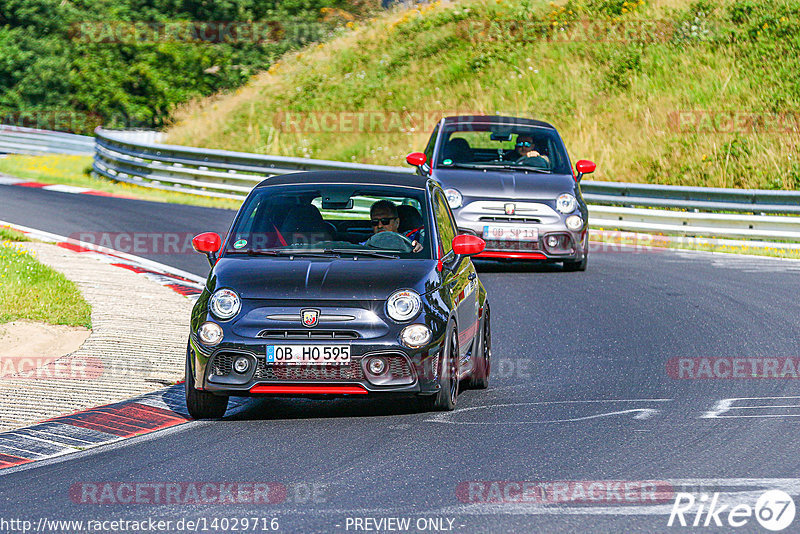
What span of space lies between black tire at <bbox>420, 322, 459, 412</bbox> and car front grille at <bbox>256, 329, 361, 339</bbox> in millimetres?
600

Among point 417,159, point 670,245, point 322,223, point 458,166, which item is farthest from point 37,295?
point 670,245

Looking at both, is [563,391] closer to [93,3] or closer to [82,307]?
[82,307]

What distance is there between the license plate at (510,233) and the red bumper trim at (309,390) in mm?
7831

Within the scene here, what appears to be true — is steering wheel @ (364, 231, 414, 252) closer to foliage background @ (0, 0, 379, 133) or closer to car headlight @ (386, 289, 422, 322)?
car headlight @ (386, 289, 422, 322)

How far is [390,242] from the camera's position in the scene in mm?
8648

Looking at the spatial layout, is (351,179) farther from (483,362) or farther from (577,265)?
(577,265)

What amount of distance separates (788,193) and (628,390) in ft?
→ 38.2

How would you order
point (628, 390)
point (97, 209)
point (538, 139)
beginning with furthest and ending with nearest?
point (97, 209) < point (538, 139) < point (628, 390)

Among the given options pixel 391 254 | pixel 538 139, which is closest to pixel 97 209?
pixel 538 139

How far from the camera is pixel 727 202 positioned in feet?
67.8

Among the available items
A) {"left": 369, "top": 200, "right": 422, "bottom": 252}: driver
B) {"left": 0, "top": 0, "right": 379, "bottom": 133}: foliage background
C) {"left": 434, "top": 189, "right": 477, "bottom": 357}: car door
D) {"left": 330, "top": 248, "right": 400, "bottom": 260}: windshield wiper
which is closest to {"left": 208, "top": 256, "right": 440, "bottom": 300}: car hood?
{"left": 330, "top": 248, "right": 400, "bottom": 260}: windshield wiper

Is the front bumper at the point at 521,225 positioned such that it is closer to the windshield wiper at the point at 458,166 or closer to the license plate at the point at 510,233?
the license plate at the point at 510,233

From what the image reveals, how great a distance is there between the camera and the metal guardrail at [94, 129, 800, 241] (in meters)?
19.9

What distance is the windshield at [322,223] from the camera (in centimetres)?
859
